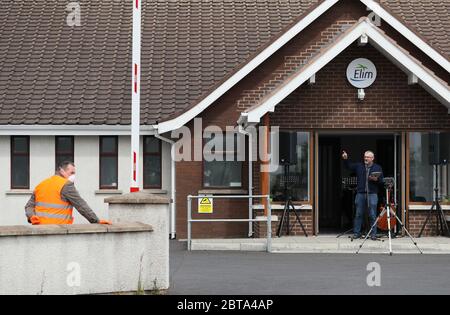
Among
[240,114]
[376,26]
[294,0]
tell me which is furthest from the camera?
[294,0]

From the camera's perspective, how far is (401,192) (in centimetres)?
2302

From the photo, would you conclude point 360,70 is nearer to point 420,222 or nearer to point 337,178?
point 420,222

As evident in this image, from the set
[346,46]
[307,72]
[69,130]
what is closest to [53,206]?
[307,72]

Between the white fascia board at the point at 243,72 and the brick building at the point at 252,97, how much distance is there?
28 millimetres

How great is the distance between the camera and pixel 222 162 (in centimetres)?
2459

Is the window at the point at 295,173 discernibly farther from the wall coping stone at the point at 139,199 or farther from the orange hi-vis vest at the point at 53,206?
the orange hi-vis vest at the point at 53,206

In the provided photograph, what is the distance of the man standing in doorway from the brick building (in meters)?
1.43

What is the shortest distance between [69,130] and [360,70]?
7.03m

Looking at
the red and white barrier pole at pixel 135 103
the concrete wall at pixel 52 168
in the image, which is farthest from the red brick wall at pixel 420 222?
the red and white barrier pole at pixel 135 103

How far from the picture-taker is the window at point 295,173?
22.8 metres
